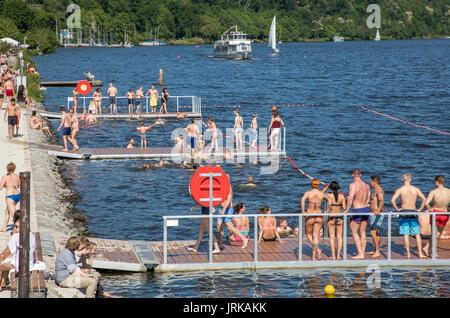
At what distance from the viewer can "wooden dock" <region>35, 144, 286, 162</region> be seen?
102ft

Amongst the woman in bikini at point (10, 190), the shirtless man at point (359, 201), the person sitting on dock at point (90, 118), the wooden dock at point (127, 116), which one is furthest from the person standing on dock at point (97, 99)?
the shirtless man at point (359, 201)

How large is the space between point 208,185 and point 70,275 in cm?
390

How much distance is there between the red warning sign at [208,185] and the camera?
15613 mm

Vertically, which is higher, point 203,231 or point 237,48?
point 237,48

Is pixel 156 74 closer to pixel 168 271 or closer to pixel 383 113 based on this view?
pixel 383 113

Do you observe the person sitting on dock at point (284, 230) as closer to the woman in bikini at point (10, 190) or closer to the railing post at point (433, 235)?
the railing post at point (433, 235)

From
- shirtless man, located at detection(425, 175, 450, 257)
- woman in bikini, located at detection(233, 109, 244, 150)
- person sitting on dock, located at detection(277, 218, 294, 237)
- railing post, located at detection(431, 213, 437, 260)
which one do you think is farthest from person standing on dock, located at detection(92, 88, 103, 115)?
railing post, located at detection(431, 213, 437, 260)

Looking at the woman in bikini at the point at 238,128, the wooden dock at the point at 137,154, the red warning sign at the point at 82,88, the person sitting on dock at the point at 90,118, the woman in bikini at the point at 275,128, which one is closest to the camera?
the woman in bikini at the point at 275,128

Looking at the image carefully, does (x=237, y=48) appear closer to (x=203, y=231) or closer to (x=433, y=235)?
(x=203, y=231)

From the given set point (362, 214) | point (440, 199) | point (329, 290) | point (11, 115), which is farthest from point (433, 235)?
point (11, 115)

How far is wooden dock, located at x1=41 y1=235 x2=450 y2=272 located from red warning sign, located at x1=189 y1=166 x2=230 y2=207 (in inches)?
61.3

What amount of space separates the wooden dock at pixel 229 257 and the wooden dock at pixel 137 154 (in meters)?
13.8

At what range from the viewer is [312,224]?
1630 cm

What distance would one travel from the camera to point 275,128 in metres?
31.3
